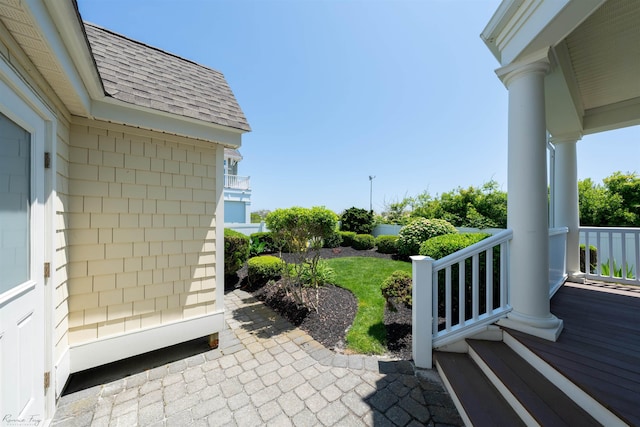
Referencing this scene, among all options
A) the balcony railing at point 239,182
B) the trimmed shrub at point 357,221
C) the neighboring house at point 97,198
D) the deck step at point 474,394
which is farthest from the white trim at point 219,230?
the balcony railing at point 239,182

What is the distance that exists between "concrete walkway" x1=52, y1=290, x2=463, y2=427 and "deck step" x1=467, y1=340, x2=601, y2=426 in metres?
0.51

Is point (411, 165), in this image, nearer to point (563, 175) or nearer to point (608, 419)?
point (563, 175)

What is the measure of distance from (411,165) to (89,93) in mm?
17565

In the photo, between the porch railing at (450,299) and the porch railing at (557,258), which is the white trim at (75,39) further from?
the porch railing at (557,258)

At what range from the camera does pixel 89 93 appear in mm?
2283

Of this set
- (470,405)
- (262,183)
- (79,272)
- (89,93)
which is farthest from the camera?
(262,183)

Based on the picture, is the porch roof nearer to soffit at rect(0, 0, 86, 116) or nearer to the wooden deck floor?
the wooden deck floor

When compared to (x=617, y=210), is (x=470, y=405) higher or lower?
lower

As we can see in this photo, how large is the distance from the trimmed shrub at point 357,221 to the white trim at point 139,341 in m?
10.5

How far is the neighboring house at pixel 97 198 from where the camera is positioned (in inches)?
60.6

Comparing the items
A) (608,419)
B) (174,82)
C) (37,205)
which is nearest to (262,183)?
(174,82)

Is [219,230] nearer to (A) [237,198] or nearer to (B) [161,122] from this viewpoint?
(B) [161,122]

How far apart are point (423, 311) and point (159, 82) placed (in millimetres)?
A: 4394

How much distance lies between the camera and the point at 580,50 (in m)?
2.69
